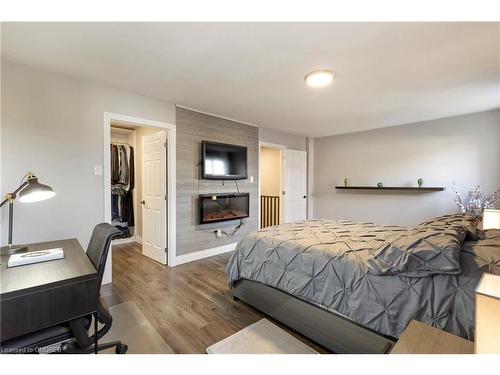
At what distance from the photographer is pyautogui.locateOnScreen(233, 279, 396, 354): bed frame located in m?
1.50

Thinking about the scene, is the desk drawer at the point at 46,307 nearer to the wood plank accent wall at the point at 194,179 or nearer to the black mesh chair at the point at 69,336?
the black mesh chair at the point at 69,336

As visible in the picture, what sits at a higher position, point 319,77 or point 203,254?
point 319,77

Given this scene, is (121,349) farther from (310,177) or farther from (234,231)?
(310,177)

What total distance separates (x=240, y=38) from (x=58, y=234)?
8.84 ft

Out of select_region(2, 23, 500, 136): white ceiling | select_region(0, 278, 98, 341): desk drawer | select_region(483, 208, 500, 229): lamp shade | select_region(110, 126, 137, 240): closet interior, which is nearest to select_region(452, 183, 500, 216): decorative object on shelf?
select_region(483, 208, 500, 229): lamp shade

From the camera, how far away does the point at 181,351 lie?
1710mm

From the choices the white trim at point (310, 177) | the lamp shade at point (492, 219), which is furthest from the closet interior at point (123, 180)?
the lamp shade at point (492, 219)

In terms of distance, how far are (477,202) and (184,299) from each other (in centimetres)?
454

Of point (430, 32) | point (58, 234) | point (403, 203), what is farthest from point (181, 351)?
point (403, 203)

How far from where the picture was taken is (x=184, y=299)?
248 centimetres

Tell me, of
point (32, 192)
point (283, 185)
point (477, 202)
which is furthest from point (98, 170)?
point (477, 202)

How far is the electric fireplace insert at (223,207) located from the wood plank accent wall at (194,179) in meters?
0.11

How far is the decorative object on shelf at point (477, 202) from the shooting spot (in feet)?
11.8
